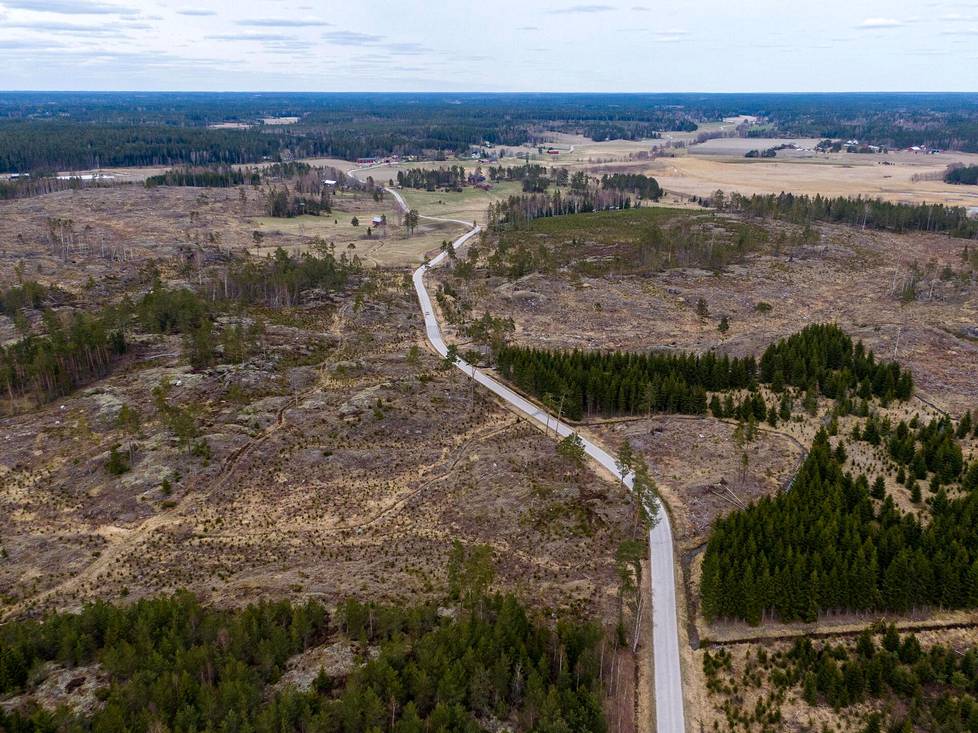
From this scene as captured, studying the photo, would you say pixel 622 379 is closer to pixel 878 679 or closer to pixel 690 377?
pixel 690 377

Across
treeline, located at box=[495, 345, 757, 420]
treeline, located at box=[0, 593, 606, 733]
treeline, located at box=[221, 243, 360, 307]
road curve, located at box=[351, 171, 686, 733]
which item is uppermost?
treeline, located at box=[221, 243, 360, 307]

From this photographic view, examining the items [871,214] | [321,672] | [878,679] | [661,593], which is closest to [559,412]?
[661,593]

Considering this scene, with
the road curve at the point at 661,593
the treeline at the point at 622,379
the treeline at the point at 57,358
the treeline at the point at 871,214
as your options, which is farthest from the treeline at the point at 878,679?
the treeline at the point at 871,214

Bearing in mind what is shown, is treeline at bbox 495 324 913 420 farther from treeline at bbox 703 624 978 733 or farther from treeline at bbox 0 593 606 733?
treeline at bbox 0 593 606 733

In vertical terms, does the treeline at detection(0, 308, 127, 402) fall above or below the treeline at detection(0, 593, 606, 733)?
above

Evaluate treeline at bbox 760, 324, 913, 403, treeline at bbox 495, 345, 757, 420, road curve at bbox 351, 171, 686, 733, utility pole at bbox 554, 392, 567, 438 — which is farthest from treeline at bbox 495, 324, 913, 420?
road curve at bbox 351, 171, 686, 733

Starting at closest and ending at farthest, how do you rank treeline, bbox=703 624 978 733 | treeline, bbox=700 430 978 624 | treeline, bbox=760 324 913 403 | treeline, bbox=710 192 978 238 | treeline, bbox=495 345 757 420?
treeline, bbox=703 624 978 733
treeline, bbox=700 430 978 624
treeline, bbox=495 345 757 420
treeline, bbox=760 324 913 403
treeline, bbox=710 192 978 238
